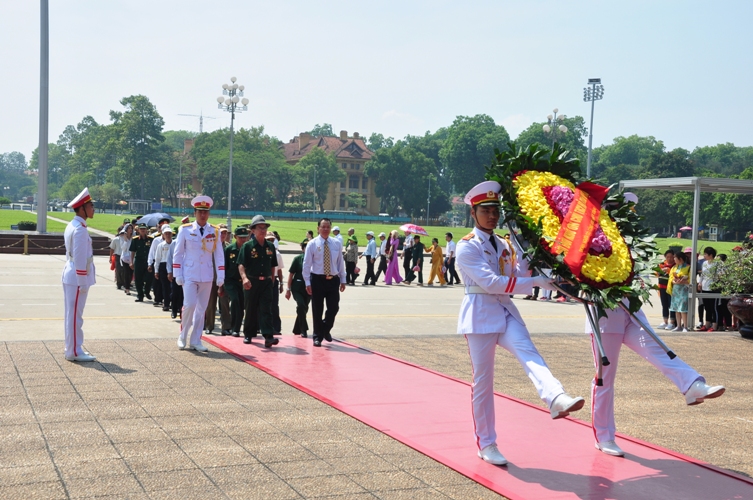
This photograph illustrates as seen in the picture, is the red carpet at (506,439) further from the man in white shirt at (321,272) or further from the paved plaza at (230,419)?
the man in white shirt at (321,272)

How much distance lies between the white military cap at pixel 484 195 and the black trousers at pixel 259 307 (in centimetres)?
584

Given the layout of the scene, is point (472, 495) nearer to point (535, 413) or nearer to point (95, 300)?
point (535, 413)

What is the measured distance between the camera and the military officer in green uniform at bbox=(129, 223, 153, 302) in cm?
Result: 1758

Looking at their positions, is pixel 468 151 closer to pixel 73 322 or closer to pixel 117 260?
pixel 117 260

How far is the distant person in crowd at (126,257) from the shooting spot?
19.4 metres

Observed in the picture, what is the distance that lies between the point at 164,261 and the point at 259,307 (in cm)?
496

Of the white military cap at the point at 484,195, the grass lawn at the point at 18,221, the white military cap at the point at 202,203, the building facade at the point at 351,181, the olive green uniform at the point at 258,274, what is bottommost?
the grass lawn at the point at 18,221

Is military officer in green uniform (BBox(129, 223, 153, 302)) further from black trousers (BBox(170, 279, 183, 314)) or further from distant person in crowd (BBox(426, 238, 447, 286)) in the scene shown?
distant person in crowd (BBox(426, 238, 447, 286))

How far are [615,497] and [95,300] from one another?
47.5ft

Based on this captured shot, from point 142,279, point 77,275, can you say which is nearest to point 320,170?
point 142,279

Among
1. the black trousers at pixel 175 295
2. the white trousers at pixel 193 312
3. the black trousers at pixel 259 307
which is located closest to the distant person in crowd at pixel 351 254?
the black trousers at pixel 175 295

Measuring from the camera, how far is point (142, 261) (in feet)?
59.0

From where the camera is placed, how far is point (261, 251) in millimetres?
11508

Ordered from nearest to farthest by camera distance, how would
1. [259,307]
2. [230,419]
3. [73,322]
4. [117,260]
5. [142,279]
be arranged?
[230,419] < [73,322] < [259,307] < [142,279] < [117,260]
